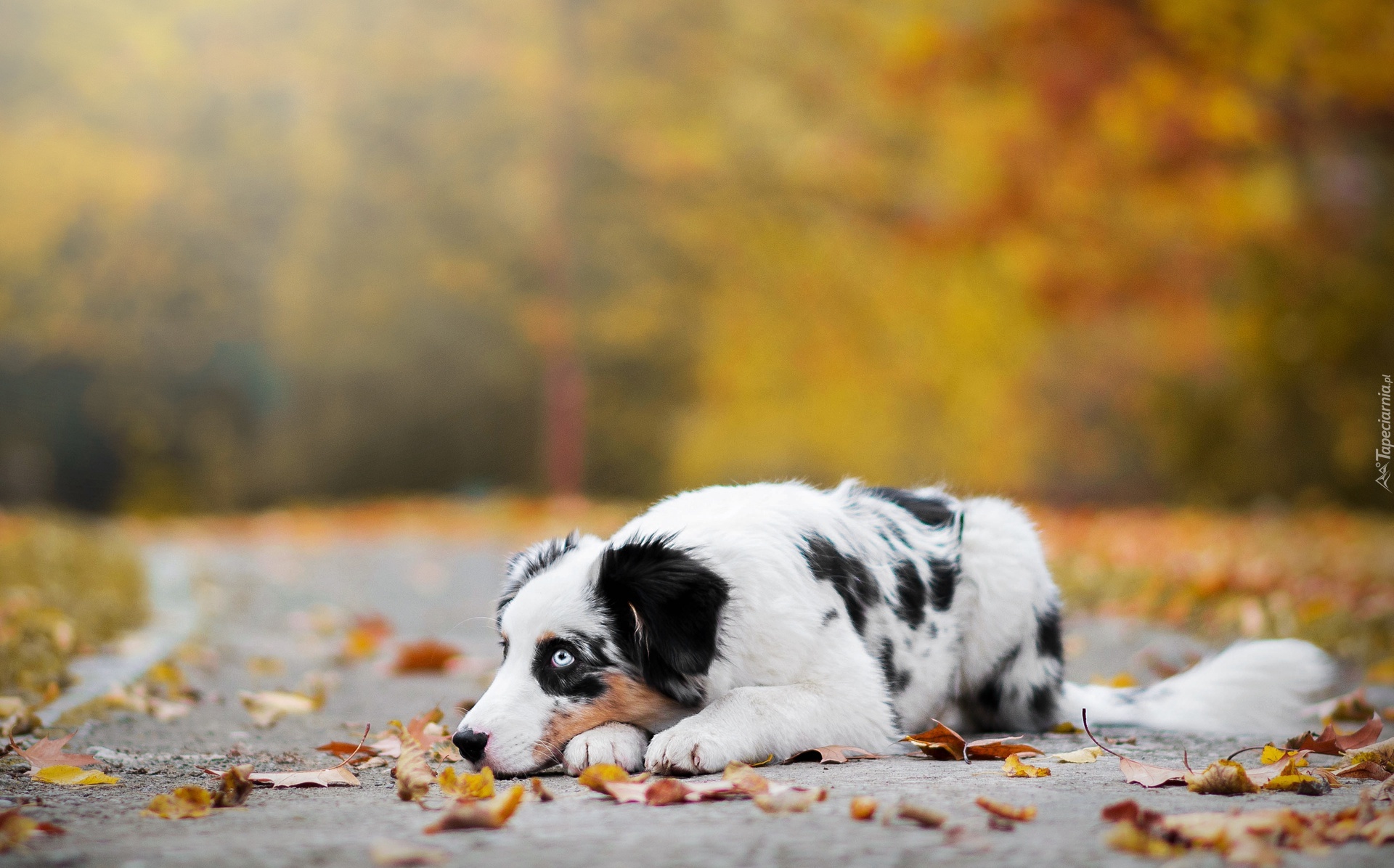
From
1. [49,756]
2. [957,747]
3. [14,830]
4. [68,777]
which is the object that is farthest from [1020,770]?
[49,756]

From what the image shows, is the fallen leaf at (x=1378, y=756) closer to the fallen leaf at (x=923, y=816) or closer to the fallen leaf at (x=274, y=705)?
the fallen leaf at (x=923, y=816)

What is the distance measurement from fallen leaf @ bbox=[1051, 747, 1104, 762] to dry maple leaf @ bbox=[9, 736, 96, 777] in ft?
A: 9.59

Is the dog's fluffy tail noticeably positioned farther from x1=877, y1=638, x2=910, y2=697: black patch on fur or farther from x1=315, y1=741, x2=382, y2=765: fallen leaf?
x1=315, y1=741, x2=382, y2=765: fallen leaf

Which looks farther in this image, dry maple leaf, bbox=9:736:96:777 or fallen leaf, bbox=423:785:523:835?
dry maple leaf, bbox=9:736:96:777

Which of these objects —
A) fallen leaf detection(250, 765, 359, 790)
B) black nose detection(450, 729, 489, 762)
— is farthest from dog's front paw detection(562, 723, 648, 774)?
fallen leaf detection(250, 765, 359, 790)

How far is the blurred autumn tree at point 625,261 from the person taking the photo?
16656mm

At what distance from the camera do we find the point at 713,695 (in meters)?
3.70

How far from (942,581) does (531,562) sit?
1.45 metres

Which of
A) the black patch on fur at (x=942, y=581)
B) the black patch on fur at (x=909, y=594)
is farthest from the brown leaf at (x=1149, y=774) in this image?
the black patch on fur at (x=942, y=581)

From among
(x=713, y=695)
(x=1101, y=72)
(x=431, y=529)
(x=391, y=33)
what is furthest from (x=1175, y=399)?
(x=713, y=695)

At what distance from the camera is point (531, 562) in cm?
414

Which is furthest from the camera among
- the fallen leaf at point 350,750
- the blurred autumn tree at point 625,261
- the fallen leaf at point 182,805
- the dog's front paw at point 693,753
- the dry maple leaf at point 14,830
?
the blurred autumn tree at point 625,261

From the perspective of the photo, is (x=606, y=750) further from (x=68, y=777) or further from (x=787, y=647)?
(x=68, y=777)

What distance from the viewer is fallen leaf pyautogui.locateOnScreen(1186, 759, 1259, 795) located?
3.15 metres
